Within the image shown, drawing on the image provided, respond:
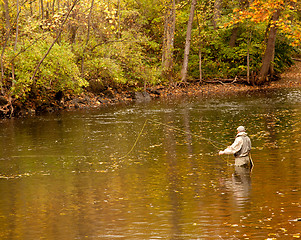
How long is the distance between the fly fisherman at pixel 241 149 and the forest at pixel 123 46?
5.43m

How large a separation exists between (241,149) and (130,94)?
2224cm

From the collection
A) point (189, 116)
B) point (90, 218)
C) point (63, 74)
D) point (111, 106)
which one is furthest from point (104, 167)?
point (111, 106)

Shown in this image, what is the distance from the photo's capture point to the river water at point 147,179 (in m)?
8.13

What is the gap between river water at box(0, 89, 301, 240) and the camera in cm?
813

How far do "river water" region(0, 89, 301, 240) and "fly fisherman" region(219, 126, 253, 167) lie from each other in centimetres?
35

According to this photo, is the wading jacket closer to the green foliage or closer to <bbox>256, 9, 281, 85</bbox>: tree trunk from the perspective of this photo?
the green foliage

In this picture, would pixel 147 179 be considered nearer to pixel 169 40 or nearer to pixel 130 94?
pixel 130 94

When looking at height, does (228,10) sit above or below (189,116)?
above

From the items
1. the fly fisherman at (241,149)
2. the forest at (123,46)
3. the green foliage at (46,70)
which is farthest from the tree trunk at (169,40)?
the fly fisherman at (241,149)

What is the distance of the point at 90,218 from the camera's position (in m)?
8.80

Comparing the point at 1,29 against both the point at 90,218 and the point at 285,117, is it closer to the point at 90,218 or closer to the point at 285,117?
the point at 285,117

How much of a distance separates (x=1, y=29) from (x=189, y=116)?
40.3 feet

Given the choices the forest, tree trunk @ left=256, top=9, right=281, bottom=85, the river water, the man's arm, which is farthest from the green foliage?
tree trunk @ left=256, top=9, right=281, bottom=85

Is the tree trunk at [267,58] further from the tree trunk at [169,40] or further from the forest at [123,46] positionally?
the tree trunk at [169,40]
